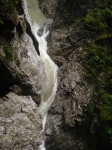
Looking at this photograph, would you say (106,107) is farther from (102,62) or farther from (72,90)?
(102,62)

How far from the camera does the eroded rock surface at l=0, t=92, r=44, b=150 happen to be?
466cm

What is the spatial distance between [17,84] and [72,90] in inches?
152

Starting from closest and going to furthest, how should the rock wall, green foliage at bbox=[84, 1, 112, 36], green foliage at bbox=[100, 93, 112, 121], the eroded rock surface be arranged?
the eroded rock surface, green foliage at bbox=[100, 93, 112, 121], the rock wall, green foliage at bbox=[84, 1, 112, 36]

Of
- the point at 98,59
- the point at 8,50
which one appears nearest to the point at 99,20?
the point at 98,59

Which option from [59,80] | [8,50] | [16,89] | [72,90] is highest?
[8,50]

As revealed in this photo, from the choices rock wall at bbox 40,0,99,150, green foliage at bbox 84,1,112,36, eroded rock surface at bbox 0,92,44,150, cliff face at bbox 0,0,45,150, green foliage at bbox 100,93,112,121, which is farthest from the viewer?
green foliage at bbox 84,1,112,36

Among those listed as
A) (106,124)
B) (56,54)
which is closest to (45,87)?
(56,54)

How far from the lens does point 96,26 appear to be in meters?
8.45

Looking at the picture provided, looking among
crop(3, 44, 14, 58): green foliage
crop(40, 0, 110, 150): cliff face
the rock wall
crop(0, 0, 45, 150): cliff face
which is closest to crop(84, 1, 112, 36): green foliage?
crop(40, 0, 110, 150): cliff face

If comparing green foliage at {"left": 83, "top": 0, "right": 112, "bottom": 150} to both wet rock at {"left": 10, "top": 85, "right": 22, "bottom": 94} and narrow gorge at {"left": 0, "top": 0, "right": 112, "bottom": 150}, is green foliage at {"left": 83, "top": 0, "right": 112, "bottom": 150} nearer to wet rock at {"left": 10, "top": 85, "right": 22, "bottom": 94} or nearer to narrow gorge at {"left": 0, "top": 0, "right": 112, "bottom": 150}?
narrow gorge at {"left": 0, "top": 0, "right": 112, "bottom": 150}

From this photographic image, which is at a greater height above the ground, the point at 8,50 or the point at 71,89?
the point at 8,50

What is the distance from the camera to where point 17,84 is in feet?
20.3

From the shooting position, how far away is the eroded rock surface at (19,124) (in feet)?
15.3

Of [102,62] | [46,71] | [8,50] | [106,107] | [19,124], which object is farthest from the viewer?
[46,71]
